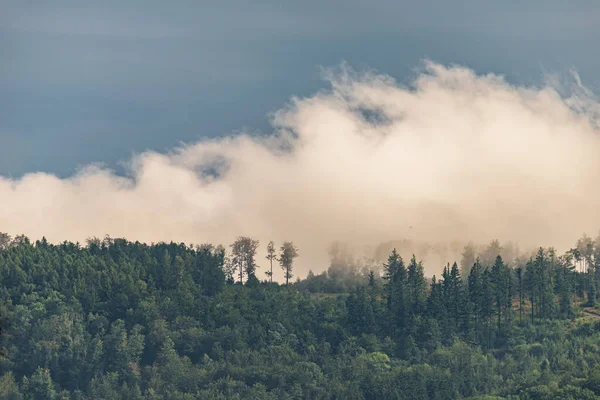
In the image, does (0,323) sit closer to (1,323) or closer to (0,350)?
(1,323)

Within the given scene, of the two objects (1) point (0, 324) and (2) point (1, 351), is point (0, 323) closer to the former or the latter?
(1) point (0, 324)

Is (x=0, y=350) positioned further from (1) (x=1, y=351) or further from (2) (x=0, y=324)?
(2) (x=0, y=324)

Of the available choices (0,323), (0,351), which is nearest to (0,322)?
(0,323)

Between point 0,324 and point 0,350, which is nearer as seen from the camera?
point 0,324

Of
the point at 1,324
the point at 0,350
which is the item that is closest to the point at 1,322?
the point at 1,324

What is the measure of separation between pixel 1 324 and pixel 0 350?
766 cm

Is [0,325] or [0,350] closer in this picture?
[0,325]

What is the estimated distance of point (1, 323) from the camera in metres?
109

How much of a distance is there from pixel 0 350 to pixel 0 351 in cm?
161

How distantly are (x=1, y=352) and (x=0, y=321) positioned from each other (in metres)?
6.26

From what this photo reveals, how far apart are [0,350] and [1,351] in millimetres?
1250

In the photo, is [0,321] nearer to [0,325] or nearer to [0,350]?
[0,325]

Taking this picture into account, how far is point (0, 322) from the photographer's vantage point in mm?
108125

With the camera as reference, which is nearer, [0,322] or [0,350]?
[0,322]
